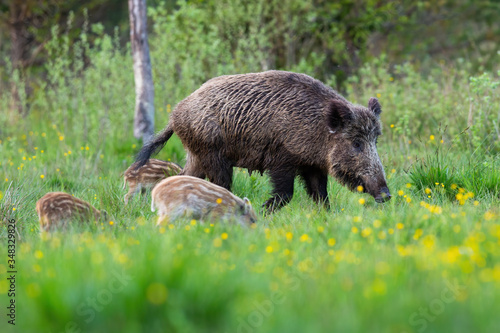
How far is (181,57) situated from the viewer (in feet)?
38.3

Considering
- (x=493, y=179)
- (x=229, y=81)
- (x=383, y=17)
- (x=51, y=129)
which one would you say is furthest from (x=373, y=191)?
(x=383, y=17)

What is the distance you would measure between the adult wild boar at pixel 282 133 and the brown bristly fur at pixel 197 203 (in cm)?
84

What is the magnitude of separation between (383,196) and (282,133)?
125 cm

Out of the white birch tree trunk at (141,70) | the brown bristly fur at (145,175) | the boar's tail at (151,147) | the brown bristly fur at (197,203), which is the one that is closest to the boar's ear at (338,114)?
the brown bristly fur at (197,203)

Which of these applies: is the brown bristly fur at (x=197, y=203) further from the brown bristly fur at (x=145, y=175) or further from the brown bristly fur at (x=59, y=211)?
the brown bristly fur at (x=145, y=175)

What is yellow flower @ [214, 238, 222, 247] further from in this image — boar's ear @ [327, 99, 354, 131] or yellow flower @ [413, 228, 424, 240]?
boar's ear @ [327, 99, 354, 131]

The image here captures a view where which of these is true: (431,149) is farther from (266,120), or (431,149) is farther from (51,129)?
(51,129)

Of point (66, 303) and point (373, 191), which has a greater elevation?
point (66, 303)

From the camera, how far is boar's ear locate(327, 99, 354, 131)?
5789mm

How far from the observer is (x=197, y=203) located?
5137 millimetres

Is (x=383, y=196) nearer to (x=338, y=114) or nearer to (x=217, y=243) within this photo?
(x=338, y=114)

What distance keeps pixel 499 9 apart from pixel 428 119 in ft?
33.4

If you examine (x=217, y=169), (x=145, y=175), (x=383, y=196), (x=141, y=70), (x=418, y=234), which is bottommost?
(x=145, y=175)

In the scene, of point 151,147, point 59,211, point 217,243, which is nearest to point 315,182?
point 151,147
